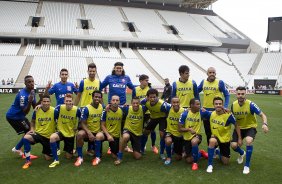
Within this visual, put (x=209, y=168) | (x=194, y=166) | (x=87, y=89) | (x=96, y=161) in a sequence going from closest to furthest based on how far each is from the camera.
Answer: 1. (x=209, y=168)
2. (x=194, y=166)
3. (x=96, y=161)
4. (x=87, y=89)

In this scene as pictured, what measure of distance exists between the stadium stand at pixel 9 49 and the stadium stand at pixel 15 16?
1534 millimetres

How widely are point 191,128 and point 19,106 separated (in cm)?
392

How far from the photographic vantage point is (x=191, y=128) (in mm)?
6113

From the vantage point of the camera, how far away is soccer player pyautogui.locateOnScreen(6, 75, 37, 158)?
657 cm

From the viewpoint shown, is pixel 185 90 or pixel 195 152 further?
pixel 185 90

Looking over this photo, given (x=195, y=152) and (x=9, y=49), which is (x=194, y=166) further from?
(x=9, y=49)

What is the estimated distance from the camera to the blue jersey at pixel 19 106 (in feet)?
21.6

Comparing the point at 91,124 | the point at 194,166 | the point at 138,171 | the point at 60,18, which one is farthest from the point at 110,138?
the point at 60,18

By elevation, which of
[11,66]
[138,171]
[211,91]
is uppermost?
[11,66]

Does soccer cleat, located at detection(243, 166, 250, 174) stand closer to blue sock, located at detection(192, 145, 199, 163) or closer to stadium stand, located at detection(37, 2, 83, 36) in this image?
blue sock, located at detection(192, 145, 199, 163)

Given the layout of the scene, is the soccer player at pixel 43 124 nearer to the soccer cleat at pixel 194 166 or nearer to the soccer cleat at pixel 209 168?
the soccer cleat at pixel 194 166

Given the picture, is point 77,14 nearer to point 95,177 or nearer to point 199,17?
point 199,17

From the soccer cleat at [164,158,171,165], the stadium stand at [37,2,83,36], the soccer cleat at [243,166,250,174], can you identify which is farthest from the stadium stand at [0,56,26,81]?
the soccer cleat at [243,166,250,174]

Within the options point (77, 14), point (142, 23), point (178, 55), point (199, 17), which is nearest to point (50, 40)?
point (77, 14)
